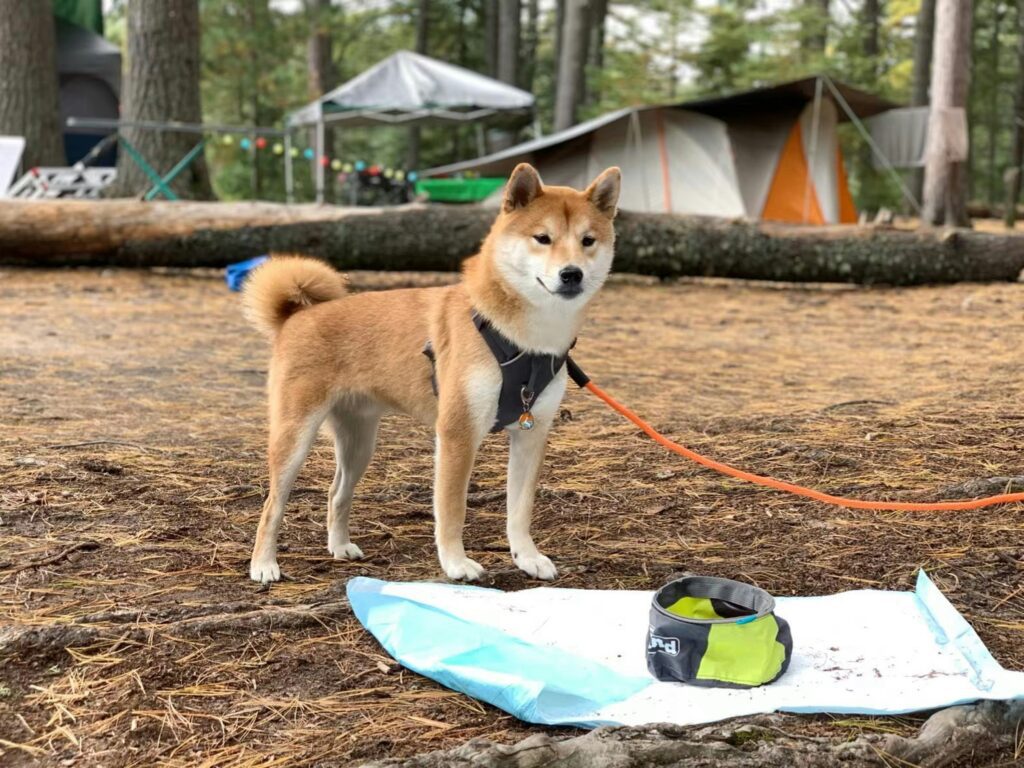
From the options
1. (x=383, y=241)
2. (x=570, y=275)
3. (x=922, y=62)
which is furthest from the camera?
(x=922, y=62)

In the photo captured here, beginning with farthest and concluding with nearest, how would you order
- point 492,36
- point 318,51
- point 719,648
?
point 492,36 < point 318,51 < point 719,648

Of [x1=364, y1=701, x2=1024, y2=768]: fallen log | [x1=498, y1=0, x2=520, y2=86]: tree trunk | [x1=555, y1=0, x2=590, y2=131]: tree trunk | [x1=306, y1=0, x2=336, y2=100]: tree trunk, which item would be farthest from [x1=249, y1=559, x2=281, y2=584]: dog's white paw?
[x1=306, y1=0, x2=336, y2=100]: tree trunk

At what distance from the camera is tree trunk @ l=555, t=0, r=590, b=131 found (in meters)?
16.5

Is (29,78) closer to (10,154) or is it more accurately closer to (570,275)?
(10,154)

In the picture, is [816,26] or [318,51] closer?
[318,51]

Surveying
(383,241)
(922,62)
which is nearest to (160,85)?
(383,241)

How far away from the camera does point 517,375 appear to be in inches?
119

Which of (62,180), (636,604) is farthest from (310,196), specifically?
(636,604)

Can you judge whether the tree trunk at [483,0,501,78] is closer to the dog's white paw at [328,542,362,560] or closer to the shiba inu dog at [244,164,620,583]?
the shiba inu dog at [244,164,620,583]

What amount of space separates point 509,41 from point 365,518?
20.0 metres

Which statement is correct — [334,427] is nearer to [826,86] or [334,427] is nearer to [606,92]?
[826,86]

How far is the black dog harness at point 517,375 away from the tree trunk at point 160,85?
943 cm

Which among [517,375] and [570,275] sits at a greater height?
[570,275]

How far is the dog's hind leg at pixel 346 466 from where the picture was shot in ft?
10.9
